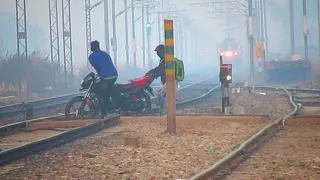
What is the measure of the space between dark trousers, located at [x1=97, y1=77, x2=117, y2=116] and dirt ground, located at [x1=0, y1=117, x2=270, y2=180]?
114 centimetres

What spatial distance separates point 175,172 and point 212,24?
135 metres

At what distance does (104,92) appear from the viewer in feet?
44.1

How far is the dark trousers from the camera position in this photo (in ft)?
43.6

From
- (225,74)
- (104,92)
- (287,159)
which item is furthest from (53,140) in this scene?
(225,74)

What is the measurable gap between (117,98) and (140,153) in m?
5.33

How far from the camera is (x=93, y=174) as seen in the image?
22.9 ft

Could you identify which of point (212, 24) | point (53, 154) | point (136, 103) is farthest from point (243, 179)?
point (212, 24)

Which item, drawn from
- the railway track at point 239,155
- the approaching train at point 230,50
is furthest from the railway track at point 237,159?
the approaching train at point 230,50

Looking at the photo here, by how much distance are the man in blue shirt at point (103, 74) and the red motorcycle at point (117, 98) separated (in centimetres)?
14

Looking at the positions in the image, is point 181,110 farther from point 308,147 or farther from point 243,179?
point 243,179

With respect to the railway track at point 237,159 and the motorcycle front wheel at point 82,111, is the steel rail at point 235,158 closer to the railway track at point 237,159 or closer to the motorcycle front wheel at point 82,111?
the railway track at point 237,159

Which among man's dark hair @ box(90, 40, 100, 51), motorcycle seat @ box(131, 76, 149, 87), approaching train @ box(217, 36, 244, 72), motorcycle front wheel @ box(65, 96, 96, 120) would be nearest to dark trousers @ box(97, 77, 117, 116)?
motorcycle front wheel @ box(65, 96, 96, 120)

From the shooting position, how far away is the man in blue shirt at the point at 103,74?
43.7 ft

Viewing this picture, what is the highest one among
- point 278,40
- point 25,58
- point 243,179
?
point 278,40
